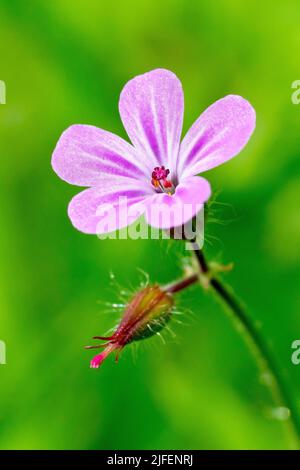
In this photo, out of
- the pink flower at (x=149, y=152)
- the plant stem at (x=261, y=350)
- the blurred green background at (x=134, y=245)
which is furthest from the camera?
the blurred green background at (x=134, y=245)

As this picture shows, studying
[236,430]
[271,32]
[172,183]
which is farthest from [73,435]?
[271,32]

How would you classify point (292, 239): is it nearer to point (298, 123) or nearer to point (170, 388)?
point (298, 123)

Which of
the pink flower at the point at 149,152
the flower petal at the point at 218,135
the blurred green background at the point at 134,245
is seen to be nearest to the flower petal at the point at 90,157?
the pink flower at the point at 149,152

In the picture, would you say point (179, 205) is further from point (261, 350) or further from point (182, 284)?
point (261, 350)

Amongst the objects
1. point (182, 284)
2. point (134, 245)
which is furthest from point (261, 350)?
point (134, 245)

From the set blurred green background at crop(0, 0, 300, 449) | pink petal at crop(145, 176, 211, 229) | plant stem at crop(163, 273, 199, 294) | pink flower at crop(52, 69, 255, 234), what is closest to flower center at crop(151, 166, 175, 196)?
pink flower at crop(52, 69, 255, 234)

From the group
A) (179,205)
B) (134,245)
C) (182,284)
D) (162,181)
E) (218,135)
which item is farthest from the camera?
(134,245)

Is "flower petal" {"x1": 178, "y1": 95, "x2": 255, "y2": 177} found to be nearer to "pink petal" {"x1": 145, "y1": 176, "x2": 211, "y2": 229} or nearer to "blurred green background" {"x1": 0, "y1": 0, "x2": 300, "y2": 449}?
"pink petal" {"x1": 145, "y1": 176, "x2": 211, "y2": 229}

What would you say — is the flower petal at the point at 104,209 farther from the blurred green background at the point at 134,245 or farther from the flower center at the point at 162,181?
the blurred green background at the point at 134,245
